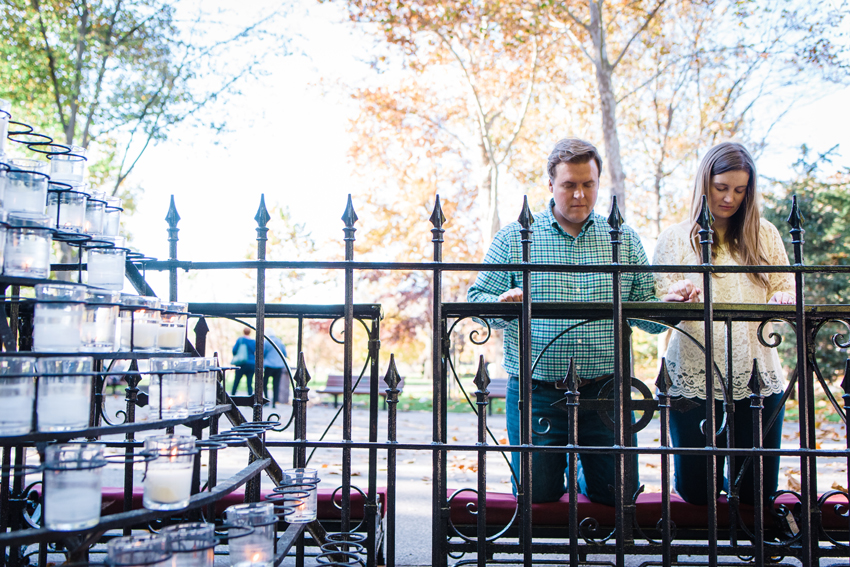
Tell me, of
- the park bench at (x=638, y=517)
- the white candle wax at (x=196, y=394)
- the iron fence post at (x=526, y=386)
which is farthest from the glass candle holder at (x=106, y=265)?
the park bench at (x=638, y=517)

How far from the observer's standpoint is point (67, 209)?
183 centimetres

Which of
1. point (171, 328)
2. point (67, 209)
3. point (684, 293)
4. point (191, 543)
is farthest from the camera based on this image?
point (684, 293)

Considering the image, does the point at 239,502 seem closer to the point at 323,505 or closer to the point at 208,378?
the point at 323,505

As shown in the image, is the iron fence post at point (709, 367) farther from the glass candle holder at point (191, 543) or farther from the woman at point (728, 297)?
the glass candle holder at point (191, 543)

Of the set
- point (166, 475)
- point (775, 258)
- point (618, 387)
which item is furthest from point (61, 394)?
point (775, 258)

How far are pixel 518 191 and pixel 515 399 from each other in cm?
1601

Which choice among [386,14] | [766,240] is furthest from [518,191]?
[766,240]

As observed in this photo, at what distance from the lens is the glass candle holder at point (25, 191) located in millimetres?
1597

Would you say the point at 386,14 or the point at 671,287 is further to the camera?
the point at 386,14

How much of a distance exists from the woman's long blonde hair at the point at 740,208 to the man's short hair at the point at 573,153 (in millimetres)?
559

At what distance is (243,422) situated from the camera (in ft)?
8.23

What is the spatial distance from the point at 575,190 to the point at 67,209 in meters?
2.09

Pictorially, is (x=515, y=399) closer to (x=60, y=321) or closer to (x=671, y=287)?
(x=671, y=287)

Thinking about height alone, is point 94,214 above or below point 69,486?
above
